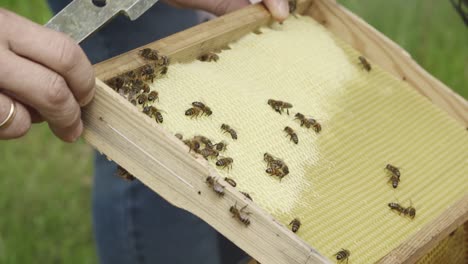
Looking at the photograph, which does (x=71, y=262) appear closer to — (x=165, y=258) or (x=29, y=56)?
(x=165, y=258)

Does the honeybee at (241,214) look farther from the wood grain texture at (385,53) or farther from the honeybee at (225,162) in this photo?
the wood grain texture at (385,53)

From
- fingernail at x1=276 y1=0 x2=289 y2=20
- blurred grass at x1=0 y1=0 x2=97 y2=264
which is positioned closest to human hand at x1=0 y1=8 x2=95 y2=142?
fingernail at x1=276 y1=0 x2=289 y2=20

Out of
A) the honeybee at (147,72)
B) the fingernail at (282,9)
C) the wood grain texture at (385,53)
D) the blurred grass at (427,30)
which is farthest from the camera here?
the blurred grass at (427,30)

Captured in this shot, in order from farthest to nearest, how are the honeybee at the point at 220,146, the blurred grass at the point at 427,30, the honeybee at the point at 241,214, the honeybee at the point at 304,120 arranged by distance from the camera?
the blurred grass at the point at 427,30 < the honeybee at the point at 304,120 < the honeybee at the point at 220,146 < the honeybee at the point at 241,214

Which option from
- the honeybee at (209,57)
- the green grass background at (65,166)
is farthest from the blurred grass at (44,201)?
the honeybee at (209,57)

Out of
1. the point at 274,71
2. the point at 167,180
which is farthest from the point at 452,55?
the point at 167,180

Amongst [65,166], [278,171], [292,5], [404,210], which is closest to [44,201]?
[65,166]

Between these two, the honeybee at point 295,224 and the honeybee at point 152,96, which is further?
the honeybee at point 152,96
